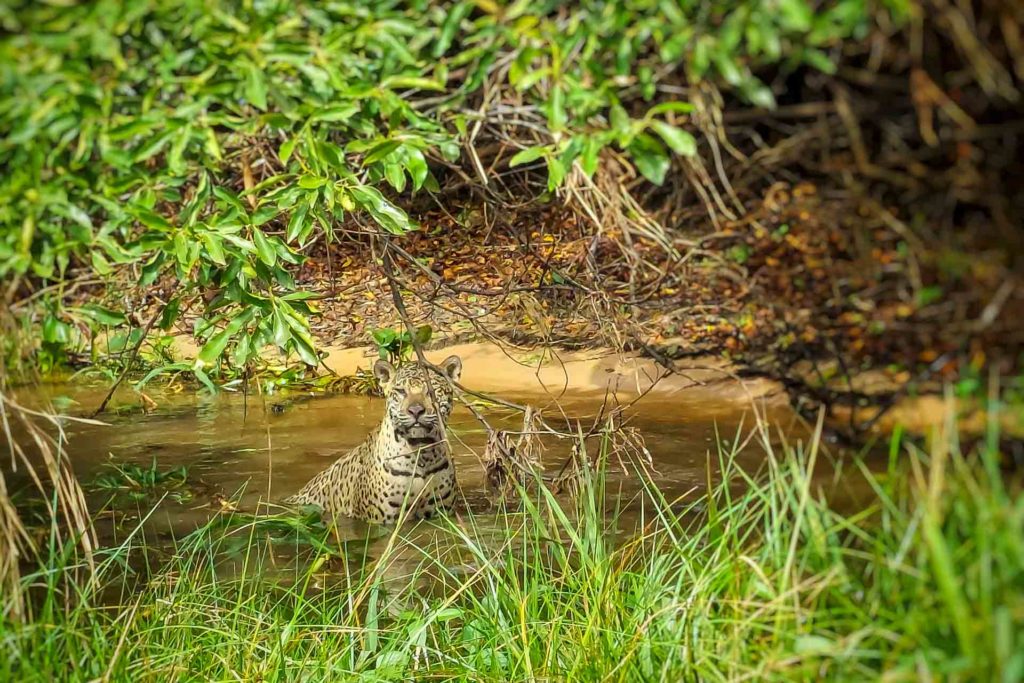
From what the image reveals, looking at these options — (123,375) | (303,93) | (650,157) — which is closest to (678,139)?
(650,157)

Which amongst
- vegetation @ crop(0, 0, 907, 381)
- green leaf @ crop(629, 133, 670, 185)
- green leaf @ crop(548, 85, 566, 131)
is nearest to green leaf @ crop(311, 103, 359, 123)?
vegetation @ crop(0, 0, 907, 381)

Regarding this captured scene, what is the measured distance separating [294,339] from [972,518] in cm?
163

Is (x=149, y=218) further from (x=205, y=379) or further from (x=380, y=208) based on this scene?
(x=205, y=379)

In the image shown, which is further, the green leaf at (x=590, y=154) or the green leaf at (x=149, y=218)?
the green leaf at (x=149, y=218)

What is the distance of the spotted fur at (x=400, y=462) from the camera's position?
3402 millimetres

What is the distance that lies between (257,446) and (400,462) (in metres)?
0.57

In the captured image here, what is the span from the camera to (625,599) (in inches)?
114

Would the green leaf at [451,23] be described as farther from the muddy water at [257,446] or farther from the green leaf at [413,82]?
the muddy water at [257,446]

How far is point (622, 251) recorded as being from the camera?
304 centimetres

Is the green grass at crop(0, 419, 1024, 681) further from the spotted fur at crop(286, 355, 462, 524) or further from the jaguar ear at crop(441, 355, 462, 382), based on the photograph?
the jaguar ear at crop(441, 355, 462, 382)

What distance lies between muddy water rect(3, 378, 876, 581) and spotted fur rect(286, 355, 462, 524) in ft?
0.23

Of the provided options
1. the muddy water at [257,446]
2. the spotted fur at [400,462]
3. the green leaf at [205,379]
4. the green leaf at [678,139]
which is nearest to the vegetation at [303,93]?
the green leaf at [678,139]

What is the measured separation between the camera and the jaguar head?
339cm

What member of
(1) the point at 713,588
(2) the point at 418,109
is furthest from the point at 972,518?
(2) the point at 418,109
